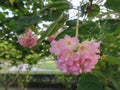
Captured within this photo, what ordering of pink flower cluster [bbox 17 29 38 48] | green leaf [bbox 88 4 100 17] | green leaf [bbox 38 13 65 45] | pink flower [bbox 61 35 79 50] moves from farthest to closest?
pink flower cluster [bbox 17 29 38 48], green leaf [bbox 88 4 100 17], green leaf [bbox 38 13 65 45], pink flower [bbox 61 35 79 50]

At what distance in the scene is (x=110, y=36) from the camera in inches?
44.4

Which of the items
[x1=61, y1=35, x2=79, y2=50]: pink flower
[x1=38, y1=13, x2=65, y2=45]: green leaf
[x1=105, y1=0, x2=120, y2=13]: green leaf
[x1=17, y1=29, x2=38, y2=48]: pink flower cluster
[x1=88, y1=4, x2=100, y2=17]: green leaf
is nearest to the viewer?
[x1=61, y1=35, x2=79, y2=50]: pink flower

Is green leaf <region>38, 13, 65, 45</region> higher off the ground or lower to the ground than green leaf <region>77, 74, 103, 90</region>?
higher

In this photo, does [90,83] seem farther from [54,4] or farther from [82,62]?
[54,4]

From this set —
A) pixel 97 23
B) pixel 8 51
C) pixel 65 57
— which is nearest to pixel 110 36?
pixel 97 23

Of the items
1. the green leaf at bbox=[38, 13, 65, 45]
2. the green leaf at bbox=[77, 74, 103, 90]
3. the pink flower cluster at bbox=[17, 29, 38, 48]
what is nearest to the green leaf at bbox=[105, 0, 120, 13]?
the green leaf at bbox=[38, 13, 65, 45]

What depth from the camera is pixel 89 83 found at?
3.26 ft

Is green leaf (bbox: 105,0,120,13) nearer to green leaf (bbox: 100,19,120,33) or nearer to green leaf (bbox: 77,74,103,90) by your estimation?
green leaf (bbox: 100,19,120,33)

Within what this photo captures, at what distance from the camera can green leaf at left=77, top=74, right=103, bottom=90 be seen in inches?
39.2

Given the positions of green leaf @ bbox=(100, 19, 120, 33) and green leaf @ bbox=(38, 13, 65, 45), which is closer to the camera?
green leaf @ bbox=(38, 13, 65, 45)

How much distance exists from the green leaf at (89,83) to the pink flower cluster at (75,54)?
0.17 feet

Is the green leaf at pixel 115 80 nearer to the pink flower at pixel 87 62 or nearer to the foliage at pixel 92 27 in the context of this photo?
the foliage at pixel 92 27

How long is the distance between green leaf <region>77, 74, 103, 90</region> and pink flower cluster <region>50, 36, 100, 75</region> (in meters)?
0.05

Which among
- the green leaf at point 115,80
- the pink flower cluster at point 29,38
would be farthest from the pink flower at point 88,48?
the pink flower cluster at point 29,38
